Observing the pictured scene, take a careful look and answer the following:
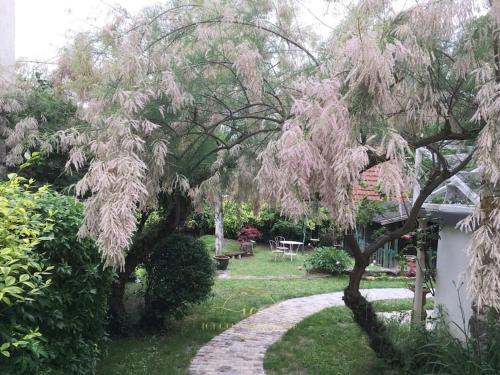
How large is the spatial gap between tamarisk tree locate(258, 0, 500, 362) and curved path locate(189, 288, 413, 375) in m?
3.15

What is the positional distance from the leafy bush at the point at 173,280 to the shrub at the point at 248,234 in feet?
36.2

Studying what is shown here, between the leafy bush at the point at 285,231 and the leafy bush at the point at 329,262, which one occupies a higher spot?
the leafy bush at the point at 285,231

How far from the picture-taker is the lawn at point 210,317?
20.9 ft

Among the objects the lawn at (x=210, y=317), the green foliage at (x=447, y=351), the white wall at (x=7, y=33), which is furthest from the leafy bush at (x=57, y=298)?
the white wall at (x=7, y=33)

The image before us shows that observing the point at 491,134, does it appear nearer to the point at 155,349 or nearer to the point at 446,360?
the point at 446,360

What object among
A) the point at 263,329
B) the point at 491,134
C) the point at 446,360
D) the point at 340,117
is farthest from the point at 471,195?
the point at 263,329

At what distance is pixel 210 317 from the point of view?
885 centimetres

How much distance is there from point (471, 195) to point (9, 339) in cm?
476

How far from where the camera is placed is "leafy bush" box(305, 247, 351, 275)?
46.7 ft

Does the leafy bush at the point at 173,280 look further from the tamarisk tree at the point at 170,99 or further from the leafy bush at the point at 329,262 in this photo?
the leafy bush at the point at 329,262

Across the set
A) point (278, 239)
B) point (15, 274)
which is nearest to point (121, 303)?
point (15, 274)

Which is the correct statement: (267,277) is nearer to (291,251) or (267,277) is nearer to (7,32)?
(291,251)

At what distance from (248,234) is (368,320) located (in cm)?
1376

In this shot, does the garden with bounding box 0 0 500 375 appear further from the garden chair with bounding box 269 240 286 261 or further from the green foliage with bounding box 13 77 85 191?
the garden chair with bounding box 269 240 286 261
